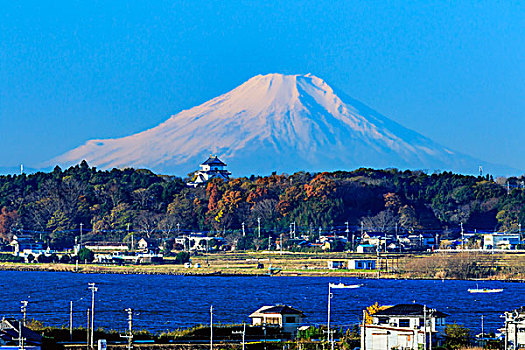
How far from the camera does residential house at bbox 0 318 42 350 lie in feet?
112

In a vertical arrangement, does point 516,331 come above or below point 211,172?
below

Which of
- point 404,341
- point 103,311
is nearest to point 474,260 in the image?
point 103,311

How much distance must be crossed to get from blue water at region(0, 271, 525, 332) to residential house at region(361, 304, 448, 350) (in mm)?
7949

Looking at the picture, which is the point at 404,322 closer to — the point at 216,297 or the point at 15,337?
the point at 15,337

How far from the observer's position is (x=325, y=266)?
91312 millimetres

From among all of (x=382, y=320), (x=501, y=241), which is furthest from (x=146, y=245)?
(x=382, y=320)

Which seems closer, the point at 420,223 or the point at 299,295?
the point at 299,295

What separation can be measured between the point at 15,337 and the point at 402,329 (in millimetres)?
11263

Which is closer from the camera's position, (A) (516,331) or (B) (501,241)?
(A) (516,331)

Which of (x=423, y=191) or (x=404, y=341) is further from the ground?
(x=423, y=191)

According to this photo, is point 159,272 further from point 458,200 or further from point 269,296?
point 458,200

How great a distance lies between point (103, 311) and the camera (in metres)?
56.4

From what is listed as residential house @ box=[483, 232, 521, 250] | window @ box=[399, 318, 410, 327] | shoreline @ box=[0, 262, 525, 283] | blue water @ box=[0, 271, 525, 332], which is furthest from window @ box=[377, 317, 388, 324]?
residential house @ box=[483, 232, 521, 250]

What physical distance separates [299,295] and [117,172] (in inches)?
2648
